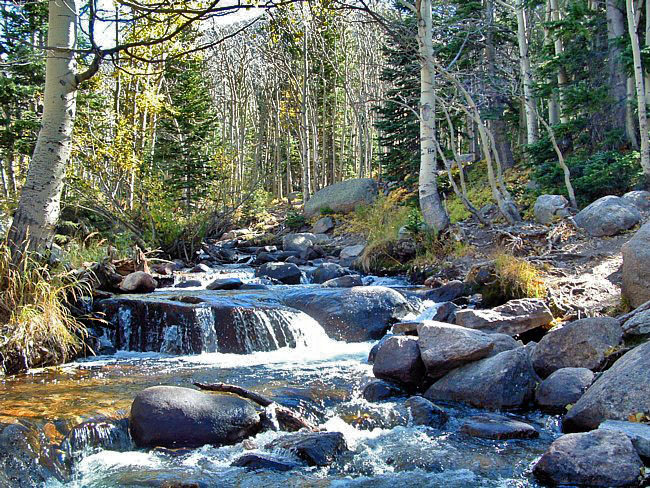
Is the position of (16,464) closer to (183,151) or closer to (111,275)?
(111,275)

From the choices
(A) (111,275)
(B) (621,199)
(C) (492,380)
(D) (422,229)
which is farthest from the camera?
(D) (422,229)

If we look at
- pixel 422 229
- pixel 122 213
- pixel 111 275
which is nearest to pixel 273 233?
pixel 122 213

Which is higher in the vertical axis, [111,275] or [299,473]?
[111,275]

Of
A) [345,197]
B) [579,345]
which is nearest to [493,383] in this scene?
[579,345]

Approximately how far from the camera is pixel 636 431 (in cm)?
408

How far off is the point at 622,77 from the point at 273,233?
1236 cm

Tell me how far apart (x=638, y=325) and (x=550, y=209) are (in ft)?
20.5

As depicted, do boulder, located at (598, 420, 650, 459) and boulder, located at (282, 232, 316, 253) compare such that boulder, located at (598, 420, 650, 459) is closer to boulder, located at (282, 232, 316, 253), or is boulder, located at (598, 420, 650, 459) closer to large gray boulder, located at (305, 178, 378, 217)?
boulder, located at (282, 232, 316, 253)

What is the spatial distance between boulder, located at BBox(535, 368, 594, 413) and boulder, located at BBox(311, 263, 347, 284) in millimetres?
6915

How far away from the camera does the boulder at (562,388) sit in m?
5.55

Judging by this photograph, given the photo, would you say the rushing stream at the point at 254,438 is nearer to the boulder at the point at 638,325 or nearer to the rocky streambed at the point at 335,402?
the rocky streambed at the point at 335,402

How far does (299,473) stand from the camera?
4.27 m

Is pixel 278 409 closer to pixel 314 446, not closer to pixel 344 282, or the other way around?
pixel 314 446

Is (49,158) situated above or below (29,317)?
above
